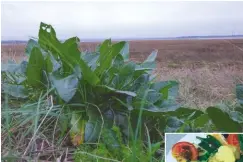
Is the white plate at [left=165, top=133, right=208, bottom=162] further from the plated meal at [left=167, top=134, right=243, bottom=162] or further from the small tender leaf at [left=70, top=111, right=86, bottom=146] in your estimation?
the small tender leaf at [left=70, top=111, right=86, bottom=146]

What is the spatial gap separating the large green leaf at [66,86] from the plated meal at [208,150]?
0.71 feet

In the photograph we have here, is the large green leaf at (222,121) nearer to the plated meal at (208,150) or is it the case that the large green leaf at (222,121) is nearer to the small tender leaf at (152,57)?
the plated meal at (208,150)

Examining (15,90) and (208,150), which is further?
(15,90)

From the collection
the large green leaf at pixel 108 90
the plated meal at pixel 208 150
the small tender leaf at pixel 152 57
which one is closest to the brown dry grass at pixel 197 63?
the small tender leaf at pixel 152 57

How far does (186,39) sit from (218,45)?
0.09 m

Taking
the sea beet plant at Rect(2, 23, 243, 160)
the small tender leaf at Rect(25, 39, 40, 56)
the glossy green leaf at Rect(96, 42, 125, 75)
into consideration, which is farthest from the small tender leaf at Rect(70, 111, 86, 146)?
the small tender leaf at Rect(25, 39, 40, 56)

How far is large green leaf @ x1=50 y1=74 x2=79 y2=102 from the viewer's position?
855 mm

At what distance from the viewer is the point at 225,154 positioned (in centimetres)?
78

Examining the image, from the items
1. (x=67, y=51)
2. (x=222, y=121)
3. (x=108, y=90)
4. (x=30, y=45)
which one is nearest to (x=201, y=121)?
(x=222, y=121)

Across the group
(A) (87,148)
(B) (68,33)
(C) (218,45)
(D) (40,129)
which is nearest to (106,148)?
(A) (87,148)

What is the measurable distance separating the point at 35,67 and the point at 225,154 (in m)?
0.39

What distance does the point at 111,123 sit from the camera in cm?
88

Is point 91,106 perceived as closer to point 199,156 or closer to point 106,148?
point 106,148

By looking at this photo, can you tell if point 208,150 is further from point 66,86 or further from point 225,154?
point 66,86
